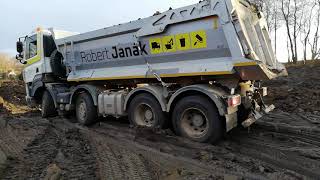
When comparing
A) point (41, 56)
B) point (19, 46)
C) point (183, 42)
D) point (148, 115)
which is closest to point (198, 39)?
point (183, 42)

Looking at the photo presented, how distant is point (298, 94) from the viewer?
1182 cm

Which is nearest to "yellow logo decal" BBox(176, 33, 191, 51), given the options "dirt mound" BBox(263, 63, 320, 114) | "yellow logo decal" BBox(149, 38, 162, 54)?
"yellow logo decal" BBox(149, 38, 162, 54)

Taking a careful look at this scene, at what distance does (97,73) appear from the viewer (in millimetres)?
8984

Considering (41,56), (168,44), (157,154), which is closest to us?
(157,154)

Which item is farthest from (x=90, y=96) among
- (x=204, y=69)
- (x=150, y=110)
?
(x=204, y=69)

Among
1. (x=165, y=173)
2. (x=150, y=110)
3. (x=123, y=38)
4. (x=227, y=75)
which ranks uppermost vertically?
(x=123, y=38)

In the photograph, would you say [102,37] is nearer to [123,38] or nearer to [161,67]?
[123,38]

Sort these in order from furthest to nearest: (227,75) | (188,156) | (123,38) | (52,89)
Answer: (52,89) < (123,38) < (227,75) < (188,156)

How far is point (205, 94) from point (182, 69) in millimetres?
813

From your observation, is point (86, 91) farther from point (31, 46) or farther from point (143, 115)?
point (31, 46)

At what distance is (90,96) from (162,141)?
3240mm

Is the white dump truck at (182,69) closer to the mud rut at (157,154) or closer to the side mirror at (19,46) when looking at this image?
the mud rut at (157,154)

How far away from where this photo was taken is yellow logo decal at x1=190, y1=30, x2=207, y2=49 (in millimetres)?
6602

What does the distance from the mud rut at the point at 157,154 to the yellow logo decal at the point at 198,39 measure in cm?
192
